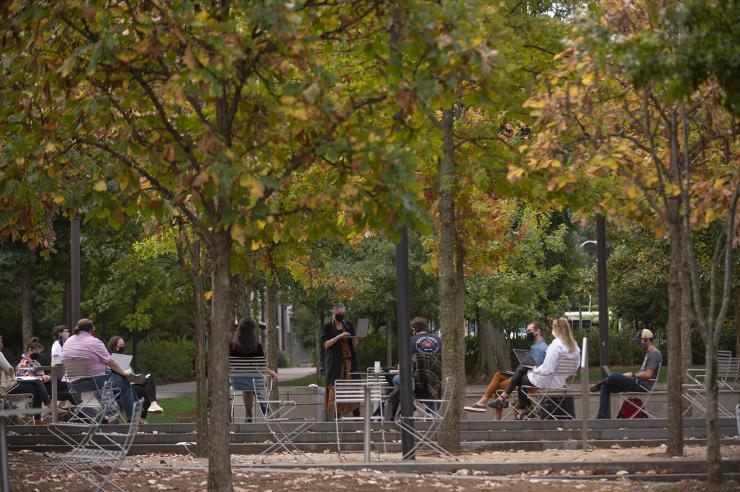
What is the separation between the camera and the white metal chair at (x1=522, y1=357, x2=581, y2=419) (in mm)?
15781

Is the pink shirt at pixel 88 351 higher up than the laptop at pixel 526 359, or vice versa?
the pink shirt at pixel 88 351

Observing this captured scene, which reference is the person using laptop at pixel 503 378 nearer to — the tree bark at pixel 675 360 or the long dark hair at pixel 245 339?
the tree bark at pixel 675 360

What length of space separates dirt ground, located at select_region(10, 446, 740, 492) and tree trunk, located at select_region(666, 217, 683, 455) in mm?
261

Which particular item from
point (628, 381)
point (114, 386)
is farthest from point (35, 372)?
point (628, 381)

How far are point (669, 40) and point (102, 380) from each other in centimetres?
919

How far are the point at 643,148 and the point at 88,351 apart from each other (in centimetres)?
786

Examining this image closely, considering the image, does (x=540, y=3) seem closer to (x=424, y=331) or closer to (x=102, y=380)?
(x=424, y=331)

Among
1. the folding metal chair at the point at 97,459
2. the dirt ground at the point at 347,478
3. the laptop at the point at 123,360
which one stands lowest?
the dirt ground at the point at 347,478

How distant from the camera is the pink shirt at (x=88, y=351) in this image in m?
16.4

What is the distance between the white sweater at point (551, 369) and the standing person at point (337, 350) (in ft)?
8.95

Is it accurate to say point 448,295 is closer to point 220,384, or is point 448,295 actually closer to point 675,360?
point 675,360

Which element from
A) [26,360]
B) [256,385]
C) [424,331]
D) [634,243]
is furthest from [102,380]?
[634,243]

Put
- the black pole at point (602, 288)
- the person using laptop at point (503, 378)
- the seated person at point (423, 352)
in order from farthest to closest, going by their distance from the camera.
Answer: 1. the black pole at point (602, 288)
2. the seated person at point (423, 352)
3. the person using laptop at point (503, 378)

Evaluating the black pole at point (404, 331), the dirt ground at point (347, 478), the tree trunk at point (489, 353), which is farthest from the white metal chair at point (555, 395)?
the tree trunk at point (489, 353)
